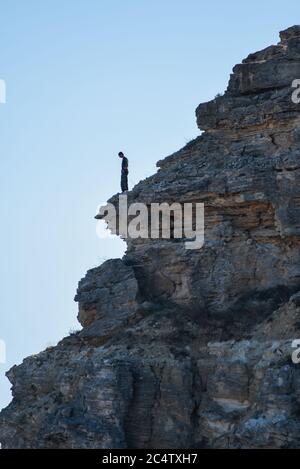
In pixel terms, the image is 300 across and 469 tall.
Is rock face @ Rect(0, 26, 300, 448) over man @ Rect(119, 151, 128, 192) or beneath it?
beneath

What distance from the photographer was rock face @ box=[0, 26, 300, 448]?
30734 mm

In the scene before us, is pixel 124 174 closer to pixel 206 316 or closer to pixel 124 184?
pixel 124 184

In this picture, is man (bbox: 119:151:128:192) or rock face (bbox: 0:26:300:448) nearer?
rock face (bbox: 0:26:300:448)

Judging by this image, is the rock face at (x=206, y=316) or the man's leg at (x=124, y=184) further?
the man's leg at (x=124, y=184)

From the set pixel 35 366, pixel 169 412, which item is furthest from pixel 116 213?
pixel 169 412

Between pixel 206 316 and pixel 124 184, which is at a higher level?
pixel 124 184

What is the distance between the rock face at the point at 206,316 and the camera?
30734mm

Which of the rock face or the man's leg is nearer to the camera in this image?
the rock face

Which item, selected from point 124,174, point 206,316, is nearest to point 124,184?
point 124,174

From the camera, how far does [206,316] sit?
112 feet

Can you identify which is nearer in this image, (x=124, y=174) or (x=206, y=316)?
(x=206, y=316)

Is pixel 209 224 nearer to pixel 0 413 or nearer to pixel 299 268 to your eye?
pixel 299 268

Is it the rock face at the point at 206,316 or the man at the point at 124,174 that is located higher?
the man at the point at 124,174

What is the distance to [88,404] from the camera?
3212cm
